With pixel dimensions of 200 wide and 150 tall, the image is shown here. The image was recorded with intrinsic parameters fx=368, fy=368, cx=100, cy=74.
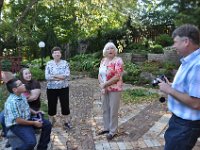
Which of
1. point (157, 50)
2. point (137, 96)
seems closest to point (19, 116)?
point (137, 96)

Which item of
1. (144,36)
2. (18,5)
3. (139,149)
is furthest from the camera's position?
(18,5)

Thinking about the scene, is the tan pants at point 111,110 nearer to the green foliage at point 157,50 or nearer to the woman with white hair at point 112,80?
the woman with white hair at point 112,80

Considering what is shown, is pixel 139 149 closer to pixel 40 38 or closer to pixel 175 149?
pixel 175 149

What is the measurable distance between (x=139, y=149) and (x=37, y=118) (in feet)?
5.23

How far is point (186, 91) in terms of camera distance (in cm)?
289

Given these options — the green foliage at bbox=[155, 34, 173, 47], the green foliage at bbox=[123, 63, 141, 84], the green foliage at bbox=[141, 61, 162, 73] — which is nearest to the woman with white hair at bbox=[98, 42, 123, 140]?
the green foliage at bbox=[123, 63, 141, 84]

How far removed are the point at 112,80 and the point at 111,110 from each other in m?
0.49

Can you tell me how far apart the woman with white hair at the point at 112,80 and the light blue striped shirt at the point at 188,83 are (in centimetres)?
273

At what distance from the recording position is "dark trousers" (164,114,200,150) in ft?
9.50

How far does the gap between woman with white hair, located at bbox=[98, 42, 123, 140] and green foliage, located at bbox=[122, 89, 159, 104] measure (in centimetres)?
313

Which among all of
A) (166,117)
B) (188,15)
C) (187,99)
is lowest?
(166,117)

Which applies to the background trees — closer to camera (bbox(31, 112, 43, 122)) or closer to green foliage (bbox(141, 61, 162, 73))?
green foliage (bbox(141, 61, 162, 73))

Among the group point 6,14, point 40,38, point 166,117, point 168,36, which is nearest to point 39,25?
point 40,38

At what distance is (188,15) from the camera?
10750 mm
